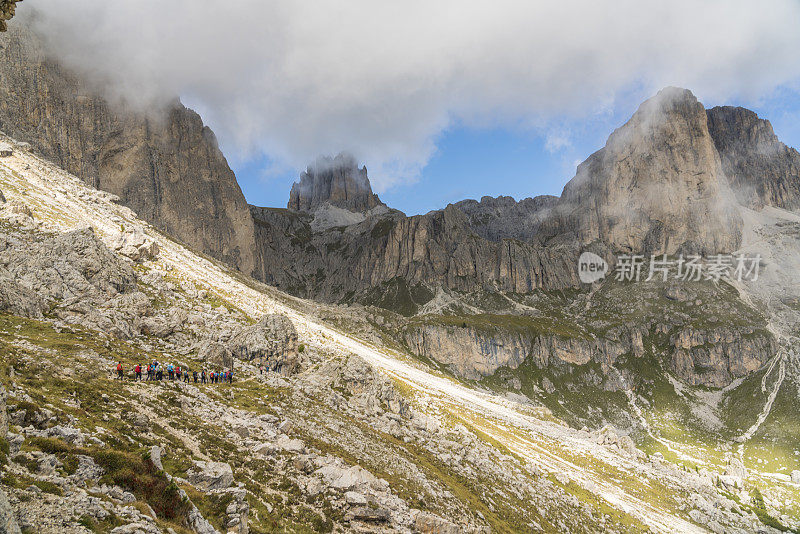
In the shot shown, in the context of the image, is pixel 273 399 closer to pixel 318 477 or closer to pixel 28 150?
pixel 318 477

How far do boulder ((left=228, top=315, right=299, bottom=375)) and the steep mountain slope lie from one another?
2529 millimetres

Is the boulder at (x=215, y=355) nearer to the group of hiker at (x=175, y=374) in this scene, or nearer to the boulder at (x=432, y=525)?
the group of hiker at (x=175, y=374)

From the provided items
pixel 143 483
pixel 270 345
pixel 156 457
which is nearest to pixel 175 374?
pixel 270 345

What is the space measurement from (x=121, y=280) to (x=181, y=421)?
4453 centimetres

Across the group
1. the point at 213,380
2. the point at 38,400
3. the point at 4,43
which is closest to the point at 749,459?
the point at 213,380

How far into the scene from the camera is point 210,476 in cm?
1939

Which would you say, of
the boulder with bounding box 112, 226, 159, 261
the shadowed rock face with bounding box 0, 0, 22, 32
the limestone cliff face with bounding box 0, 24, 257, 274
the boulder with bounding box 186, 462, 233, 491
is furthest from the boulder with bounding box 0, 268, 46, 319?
the limestone cliff face with bounding box 0, 24, 257, 274

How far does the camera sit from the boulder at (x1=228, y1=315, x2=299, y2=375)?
50406 millimetres

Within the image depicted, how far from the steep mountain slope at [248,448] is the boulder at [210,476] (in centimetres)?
10

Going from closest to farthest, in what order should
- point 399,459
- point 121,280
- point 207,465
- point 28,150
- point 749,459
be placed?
point 207,465, point 399,459, point 121,280, point 28,150, point 749,459

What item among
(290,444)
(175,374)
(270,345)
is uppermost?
(270,345)

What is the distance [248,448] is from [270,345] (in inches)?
1099

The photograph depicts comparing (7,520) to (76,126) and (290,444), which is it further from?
(76,126)

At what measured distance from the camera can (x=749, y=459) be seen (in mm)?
177875
